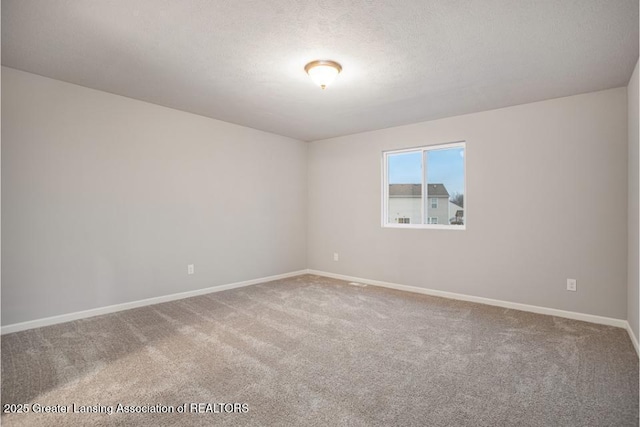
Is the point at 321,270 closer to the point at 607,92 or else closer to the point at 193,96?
the point at 193,96

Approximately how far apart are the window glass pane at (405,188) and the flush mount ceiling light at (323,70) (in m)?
2.34

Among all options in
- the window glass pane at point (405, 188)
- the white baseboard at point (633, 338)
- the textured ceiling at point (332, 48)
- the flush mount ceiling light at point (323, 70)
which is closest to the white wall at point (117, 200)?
the textured ceiling at point (332, 48)

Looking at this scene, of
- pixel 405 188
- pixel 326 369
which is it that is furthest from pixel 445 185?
pixel 326 369

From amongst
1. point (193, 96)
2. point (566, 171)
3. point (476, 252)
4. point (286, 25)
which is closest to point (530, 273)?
point (476, 252)

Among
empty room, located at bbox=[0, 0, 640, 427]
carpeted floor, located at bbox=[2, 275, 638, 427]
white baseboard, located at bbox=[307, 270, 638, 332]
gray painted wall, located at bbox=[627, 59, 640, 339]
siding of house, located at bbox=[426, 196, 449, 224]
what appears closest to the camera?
carpeted floor, located at bbox=[2, 275, 638, 427]

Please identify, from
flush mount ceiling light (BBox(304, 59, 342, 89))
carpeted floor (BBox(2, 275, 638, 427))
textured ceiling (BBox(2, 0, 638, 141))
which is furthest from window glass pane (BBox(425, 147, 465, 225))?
flush mount ceiling light (BBox(304, 59, 342, 89))

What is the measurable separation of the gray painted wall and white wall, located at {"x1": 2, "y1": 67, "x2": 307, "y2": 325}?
14.1 feet

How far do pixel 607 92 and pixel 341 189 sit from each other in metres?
3.44

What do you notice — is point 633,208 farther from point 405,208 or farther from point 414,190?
point 405,208

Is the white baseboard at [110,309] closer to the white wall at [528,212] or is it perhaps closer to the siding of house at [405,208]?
the white wall at [528,212]

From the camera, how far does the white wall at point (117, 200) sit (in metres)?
3.04

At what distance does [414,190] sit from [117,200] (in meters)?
3.82

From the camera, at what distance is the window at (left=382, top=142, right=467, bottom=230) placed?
4.38 m

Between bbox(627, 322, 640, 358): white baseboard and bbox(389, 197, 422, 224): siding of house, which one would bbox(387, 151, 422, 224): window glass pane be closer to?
bbox(389, 197, 422, 224): siding of house
